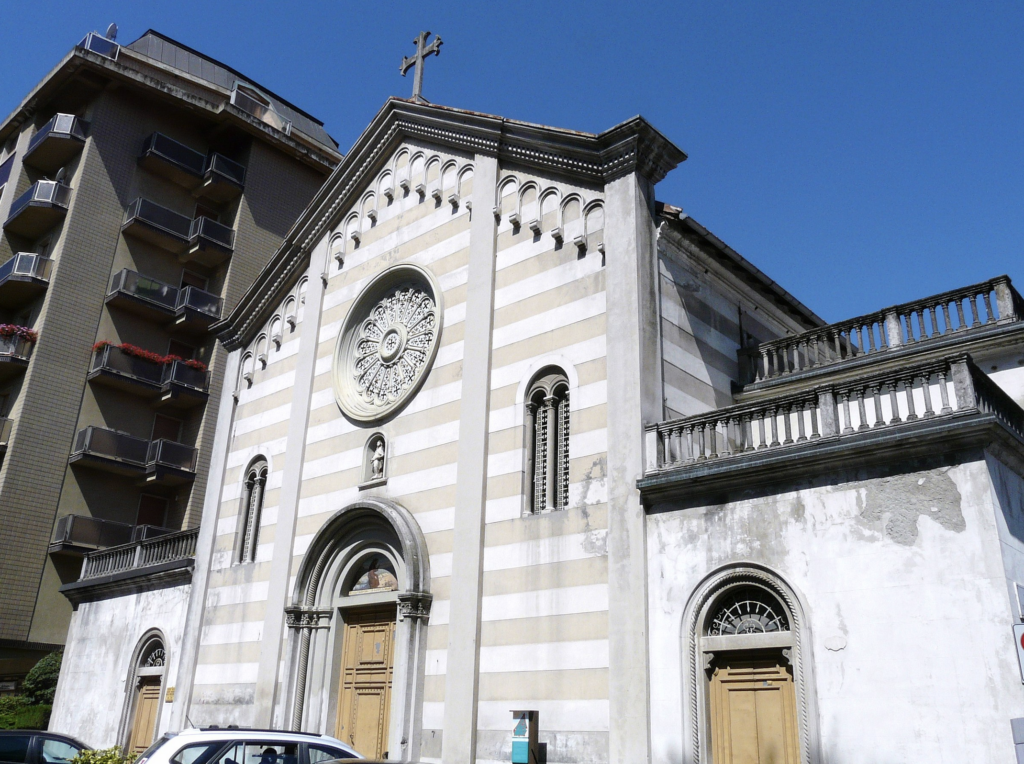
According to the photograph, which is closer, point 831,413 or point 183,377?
point 831,413

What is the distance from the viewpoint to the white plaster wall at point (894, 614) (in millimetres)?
9641

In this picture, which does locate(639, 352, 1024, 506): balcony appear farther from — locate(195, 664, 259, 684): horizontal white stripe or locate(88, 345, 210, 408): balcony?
locate(88, 345, 210, 408): balcony

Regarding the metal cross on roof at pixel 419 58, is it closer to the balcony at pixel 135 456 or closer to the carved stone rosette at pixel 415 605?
the carved stone rosette at pixel 415 605

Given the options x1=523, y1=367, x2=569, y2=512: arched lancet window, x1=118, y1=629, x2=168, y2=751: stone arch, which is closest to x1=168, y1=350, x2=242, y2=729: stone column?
x1=118, y1=629, x2=168, y2=751: stone arch

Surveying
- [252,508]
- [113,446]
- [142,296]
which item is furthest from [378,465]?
[142,296]

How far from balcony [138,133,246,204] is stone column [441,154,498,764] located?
19249 millimetres

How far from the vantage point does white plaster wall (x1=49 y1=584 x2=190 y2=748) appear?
68.4ft

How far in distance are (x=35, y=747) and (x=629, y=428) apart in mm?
9942

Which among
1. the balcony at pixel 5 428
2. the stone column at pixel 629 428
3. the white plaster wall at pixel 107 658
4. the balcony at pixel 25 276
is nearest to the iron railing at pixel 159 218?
the balcony at pixel 25 276

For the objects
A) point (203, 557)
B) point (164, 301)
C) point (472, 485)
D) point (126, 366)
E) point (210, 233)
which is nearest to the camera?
point (472, 485)

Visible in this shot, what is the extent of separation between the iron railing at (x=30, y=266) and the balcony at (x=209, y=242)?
15.4 feet

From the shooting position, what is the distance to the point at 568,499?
46.7ft

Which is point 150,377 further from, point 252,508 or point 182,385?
point 252,508

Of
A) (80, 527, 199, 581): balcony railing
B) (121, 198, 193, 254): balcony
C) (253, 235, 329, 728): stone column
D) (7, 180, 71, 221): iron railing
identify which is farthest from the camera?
(121, 198, 193, 254): balcony
